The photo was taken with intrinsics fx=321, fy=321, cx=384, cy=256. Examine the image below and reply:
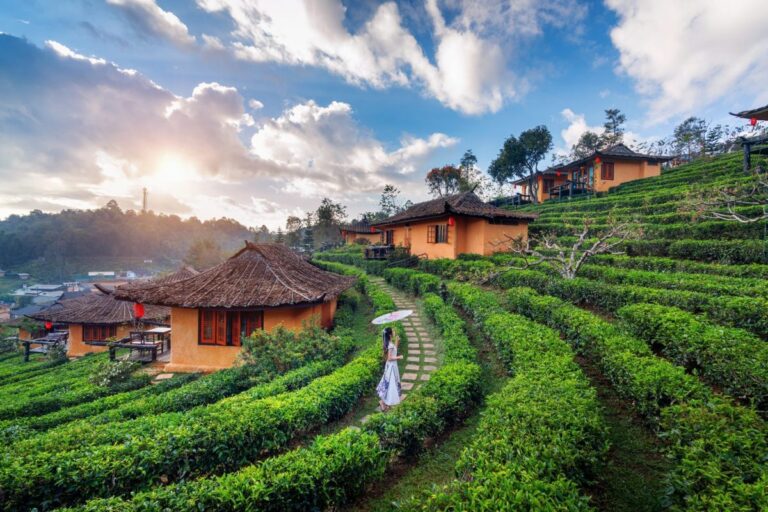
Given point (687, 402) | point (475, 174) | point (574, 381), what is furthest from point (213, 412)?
point (475, 174)

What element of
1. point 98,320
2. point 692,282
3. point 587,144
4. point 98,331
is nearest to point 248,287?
point 692,282

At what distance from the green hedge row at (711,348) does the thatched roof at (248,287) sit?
8401 mm

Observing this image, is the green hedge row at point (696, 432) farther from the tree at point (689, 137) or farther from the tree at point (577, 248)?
the tree at point (689, 137)

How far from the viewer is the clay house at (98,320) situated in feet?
62.8

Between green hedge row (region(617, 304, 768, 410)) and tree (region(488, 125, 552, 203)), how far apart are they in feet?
111

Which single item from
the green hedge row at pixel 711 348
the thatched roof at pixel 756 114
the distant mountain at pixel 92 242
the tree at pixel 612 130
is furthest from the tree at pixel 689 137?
the distant mountain at pixel 92 242

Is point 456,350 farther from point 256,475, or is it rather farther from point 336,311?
point 336,311

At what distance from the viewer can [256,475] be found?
11.7 ft

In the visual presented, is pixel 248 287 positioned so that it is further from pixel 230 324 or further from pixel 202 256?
pixel 202 256

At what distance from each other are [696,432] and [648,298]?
5.85 metres

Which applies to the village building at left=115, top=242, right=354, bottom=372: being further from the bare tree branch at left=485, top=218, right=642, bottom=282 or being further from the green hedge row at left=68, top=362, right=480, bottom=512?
the bare tree branch at left=485, top=218, right=642, bottom=282

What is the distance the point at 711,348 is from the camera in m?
5.02

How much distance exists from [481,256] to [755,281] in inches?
412

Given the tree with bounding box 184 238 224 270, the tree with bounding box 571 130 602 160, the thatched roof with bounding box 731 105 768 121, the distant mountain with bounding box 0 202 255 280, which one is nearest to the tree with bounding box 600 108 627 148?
the tree with bounding box 571 130 602 160
